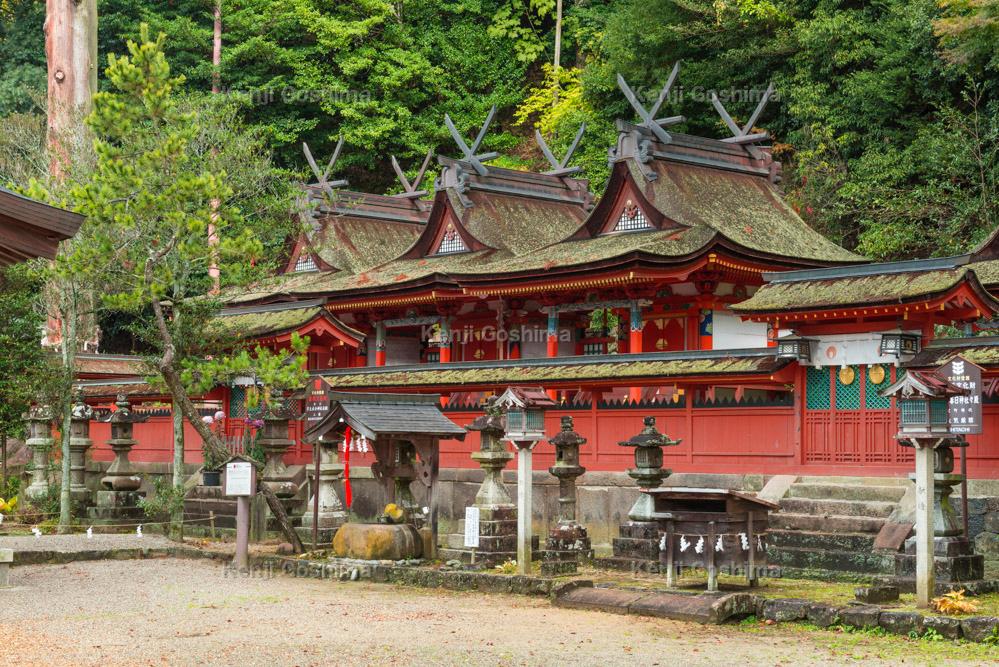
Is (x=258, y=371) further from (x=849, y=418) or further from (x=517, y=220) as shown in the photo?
(x=517, y=220)

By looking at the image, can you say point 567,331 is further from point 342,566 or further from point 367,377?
point 342,566

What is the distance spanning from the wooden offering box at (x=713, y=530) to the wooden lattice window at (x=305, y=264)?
2585cm

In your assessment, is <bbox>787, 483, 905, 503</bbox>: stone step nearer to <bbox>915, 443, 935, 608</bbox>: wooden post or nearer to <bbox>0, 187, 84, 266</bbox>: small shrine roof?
<bbox>915, 443, 935, 608</bbox>: wooden post

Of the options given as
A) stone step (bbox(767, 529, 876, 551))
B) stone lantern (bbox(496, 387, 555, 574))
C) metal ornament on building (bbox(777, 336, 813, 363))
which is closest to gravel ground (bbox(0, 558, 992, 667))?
stone lantern (bbox(496, 387, 555, 574))

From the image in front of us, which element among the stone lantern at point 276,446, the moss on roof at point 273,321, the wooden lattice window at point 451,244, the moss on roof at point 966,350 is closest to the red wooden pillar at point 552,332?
the moss on roof at point 273,321

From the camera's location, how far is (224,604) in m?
16.0

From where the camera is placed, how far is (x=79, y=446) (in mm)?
29609

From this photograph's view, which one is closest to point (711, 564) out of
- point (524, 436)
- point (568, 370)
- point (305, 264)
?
point (524, 436)

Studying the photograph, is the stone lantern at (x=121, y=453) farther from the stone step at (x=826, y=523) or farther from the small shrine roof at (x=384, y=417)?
the stone step at (x=826, y=523)

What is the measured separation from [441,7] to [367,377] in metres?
27.6

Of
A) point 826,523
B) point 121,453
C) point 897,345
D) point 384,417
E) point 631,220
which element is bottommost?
point 826,523

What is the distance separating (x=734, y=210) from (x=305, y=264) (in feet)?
51.2

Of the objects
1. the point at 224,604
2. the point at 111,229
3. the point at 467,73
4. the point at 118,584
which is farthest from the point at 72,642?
the point at 467,73

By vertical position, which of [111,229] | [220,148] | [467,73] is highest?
[467,73]
